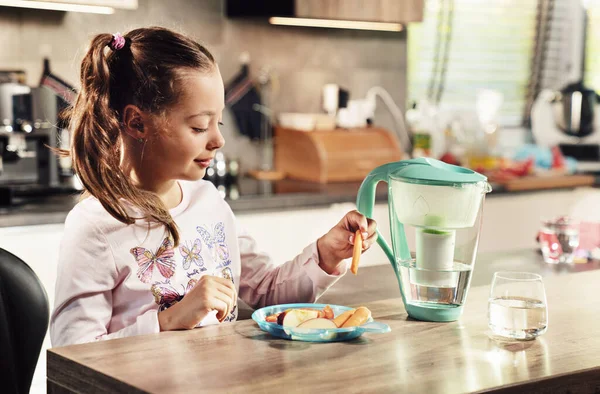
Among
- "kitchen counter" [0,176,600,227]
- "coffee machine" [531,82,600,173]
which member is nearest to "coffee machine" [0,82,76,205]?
"kitchen counter" [0,176,600,227]

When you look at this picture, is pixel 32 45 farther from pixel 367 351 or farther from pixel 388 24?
pixel 367 351

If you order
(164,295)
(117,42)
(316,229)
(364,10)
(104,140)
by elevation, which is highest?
(364,10)

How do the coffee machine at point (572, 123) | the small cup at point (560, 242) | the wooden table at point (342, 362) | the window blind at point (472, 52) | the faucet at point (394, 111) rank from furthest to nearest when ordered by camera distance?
the window blind at point (472, 52)
the coffee machine at point (572, 123)
the faucet at point (394, 111)
the small cup at point (560, 242)
the wooden table at point (342, 362)

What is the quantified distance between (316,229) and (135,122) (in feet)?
5.23

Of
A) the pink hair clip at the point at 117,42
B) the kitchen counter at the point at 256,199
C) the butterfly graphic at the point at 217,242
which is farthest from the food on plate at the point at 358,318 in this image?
→ the kitchen counter at the point at 256,199

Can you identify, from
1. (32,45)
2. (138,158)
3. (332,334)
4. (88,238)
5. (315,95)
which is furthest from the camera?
(315,95)

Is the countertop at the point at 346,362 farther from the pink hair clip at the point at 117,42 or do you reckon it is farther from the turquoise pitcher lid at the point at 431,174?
the pink hair clip at the point at 117,42

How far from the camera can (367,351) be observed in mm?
1219

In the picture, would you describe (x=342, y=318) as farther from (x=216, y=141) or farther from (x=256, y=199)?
(x=256, y=199)

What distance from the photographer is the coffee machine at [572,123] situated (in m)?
4.11

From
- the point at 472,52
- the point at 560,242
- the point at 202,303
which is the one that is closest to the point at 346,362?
the point at 202,303

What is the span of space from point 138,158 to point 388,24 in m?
2.35

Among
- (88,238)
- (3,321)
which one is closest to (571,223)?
(88,238)

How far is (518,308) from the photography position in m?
1.29
